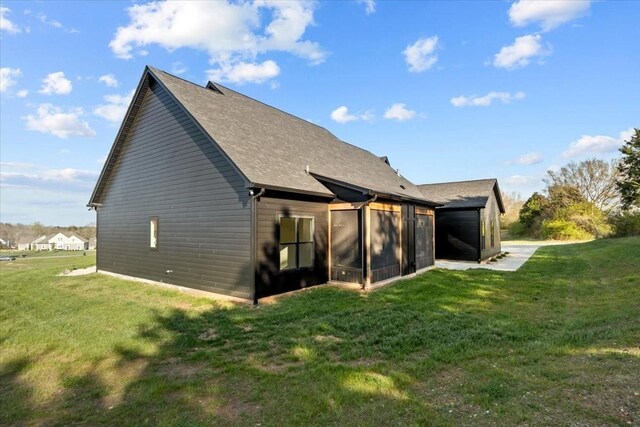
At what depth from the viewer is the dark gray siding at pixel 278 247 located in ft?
27.1

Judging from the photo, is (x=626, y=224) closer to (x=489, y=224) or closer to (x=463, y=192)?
(x=489, y=224)

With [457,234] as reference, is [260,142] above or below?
above

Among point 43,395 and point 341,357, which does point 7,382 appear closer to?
point 43,395

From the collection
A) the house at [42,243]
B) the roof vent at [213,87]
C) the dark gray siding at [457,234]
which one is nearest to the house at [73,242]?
the house at [42,243]

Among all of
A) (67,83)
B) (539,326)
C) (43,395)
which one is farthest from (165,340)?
(67,83)

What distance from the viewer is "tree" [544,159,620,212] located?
111 feet

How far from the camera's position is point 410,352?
4.67m

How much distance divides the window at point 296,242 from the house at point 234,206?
29 millimetres

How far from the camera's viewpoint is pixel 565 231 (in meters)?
30.9

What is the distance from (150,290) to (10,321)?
10.6 ft

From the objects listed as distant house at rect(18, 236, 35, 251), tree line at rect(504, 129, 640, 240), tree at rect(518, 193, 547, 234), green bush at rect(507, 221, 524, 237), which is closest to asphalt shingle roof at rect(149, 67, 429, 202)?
tree line at rect(504, 129, 640, 240)

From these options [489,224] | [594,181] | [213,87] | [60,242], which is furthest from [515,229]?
[60,242]

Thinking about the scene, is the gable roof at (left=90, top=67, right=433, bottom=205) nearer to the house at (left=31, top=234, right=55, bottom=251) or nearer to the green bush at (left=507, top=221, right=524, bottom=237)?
the green bush at (left=507, top=221, right=524, bottom=237)

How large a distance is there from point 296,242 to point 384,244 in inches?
115
